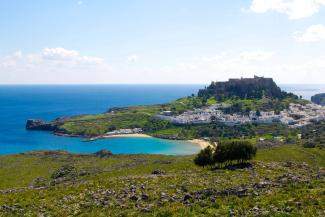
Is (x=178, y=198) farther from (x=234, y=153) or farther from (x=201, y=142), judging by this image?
(x=201, y=142)

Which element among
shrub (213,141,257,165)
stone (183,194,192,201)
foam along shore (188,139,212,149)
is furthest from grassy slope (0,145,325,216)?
foam along shore (188,139,212,149)

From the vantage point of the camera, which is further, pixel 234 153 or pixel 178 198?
pixel 234 153

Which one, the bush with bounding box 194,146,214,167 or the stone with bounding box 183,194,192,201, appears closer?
the stone with bounding box 183,194,192,201

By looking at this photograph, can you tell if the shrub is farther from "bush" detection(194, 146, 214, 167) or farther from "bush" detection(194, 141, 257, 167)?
"bush" detection(194, 146, 214, 167)

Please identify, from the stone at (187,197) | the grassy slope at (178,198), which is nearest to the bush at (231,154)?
the grassy slope at (178,198)

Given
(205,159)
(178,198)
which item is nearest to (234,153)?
(205,159)

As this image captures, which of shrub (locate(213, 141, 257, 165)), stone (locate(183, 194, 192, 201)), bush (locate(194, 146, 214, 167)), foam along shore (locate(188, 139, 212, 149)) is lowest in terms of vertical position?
foam along shore (locate(188, 139, 212, 149))

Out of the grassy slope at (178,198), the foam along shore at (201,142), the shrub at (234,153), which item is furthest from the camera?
the foam along shore at (201,142)

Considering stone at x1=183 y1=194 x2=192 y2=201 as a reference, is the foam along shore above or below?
below

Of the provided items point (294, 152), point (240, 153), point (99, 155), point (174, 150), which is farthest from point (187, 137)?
point (240, 153)

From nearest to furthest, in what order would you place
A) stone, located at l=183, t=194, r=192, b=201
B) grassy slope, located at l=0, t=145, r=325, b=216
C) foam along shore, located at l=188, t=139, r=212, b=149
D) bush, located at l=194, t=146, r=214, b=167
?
grassy slope, located at l=0, t=145, r=325, b=216, stone, located at l=183, t=194, r=192, b=201, bush, located at l=194, t=146, r=214, b=167, foam along shore, located at l=188, t=139, r=212, b=149

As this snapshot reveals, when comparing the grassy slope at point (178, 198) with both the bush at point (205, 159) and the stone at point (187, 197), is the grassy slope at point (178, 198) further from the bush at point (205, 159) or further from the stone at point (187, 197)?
the bush at point (205, 159)
